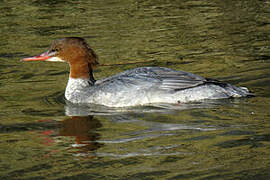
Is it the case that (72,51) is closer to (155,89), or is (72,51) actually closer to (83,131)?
(155,89)

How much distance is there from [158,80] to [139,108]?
0.56 metres

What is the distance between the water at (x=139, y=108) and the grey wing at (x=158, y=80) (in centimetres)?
37

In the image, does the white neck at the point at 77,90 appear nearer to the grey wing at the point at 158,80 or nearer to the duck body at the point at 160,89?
the duck body at the point at 160,89

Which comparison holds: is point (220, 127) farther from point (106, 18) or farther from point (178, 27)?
point (106, 18)

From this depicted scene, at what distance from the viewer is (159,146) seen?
264 inches

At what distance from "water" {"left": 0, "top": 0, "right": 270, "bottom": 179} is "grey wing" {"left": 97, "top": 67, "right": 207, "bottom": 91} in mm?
374

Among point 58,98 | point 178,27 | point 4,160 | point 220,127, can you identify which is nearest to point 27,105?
point 58,98

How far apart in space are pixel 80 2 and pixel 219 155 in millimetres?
12326

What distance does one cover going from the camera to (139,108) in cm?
870

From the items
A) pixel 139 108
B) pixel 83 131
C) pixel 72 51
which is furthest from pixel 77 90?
pixel 83 131

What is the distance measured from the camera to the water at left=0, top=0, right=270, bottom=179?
6156mm

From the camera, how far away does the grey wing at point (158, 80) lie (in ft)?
28.8

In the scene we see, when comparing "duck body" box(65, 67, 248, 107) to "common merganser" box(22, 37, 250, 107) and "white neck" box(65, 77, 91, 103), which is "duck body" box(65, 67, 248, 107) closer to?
"common merganser" box(22, 37, 250, 107)

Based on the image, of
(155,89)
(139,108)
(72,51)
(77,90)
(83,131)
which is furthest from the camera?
(72,51)
